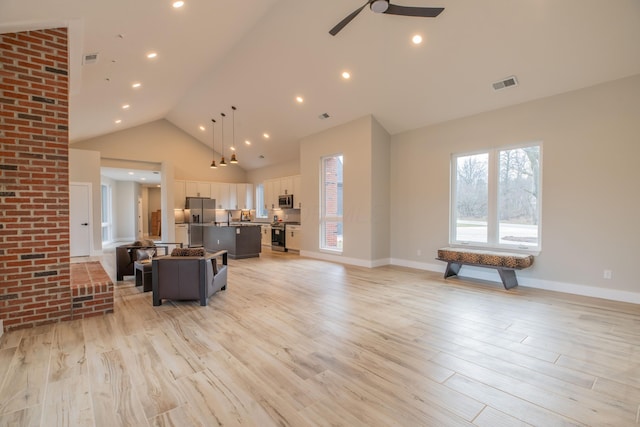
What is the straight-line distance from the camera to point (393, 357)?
2.62 metres

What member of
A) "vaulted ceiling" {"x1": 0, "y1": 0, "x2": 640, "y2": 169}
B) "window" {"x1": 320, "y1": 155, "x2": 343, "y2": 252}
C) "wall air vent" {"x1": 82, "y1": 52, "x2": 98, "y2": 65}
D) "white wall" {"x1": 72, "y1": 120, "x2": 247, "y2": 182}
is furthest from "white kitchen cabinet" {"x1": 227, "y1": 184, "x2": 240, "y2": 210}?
"wall air vent" {"x1": 82, "y1": 52, "x2": 98, "y2": 65}

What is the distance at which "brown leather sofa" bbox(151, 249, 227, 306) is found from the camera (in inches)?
157

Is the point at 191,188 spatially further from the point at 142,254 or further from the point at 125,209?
the point at 142,254

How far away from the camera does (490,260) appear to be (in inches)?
198

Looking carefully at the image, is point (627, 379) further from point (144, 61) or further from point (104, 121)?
point (104, 121)

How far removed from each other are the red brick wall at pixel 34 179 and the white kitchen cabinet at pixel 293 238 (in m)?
5.99

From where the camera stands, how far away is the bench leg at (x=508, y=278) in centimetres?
486

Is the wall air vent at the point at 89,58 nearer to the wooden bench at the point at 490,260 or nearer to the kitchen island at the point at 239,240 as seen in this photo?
the kitchen island at the point at 239,240

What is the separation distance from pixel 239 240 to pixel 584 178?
7053mm

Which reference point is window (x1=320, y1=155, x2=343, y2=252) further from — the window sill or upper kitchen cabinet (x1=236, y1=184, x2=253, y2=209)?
upper kitchen cabinet (x1=236, y1=184, x2=253, y2=209)

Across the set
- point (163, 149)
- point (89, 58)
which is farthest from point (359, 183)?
point (163, 149)

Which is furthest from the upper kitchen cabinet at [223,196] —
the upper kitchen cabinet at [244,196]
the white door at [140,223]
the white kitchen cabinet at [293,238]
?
the white door at [140,223]

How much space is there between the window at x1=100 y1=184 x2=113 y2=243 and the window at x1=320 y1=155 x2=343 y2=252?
869 centimetres

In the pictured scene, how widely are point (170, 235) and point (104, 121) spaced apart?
4.04 meters
